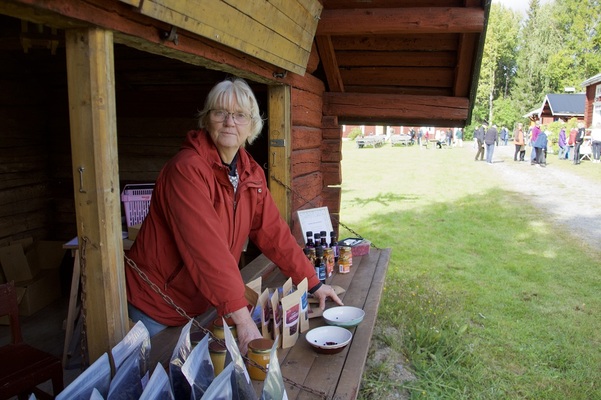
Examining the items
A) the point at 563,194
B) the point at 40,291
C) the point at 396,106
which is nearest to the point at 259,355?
the point at 40,291

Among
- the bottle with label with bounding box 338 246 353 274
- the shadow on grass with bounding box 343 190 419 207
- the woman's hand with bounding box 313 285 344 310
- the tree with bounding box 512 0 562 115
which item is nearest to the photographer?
the woman's hand with bounding box 313 285 344 310

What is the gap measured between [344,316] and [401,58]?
345 cm

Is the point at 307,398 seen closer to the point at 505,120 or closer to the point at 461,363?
the point at 461,363

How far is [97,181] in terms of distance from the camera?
1.97 meters

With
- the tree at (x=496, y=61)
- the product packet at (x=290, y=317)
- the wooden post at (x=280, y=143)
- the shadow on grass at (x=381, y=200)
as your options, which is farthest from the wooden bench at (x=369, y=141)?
the product packet at (x=290, y=317)

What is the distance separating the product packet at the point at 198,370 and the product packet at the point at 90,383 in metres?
0.29

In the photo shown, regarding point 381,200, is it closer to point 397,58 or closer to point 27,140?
point 397,58

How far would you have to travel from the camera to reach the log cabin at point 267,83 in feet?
10.2

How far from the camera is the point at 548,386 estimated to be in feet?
14.3

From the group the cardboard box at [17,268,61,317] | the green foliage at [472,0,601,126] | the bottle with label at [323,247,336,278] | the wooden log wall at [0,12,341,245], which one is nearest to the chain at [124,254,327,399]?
the bottle with label at [323,247,336,278]

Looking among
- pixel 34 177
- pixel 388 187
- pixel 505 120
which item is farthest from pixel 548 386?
pixel 505 120

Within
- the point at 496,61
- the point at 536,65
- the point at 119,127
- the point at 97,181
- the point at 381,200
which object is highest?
the point at 496,61

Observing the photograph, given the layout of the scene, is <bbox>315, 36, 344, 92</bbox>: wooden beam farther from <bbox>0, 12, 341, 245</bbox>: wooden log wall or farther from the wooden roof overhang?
<bbox>0, 12, 341, 245</bbox>: wooden log wall

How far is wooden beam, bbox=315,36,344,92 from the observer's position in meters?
5.10
